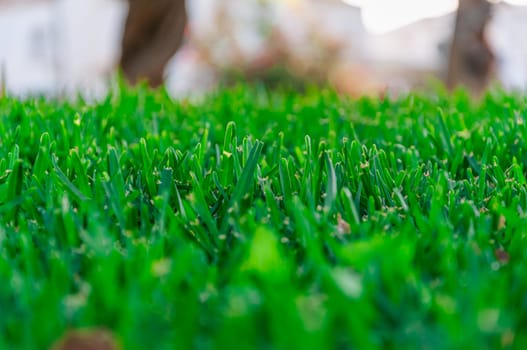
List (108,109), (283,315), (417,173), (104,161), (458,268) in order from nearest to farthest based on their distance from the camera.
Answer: (283,315), (458,268), (417,173), (104,161), (108,109)

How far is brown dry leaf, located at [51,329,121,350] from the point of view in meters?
0.60

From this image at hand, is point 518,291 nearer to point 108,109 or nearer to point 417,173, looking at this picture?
point 417,173

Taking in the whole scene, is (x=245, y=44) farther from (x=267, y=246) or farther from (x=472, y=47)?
(x=267, y=246)

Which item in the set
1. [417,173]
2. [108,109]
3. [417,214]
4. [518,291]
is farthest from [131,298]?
[108,109]

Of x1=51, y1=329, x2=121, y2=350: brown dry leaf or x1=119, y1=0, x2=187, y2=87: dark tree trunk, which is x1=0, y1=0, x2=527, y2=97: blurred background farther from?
x1=51, y1=329, x2=121, y2=350: brown dry leaf

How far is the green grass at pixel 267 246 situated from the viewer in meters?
0.62

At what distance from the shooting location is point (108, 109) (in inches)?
88.5

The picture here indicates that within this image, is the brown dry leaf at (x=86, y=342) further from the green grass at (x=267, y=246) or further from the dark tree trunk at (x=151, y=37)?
the dark tree trunk at (x=151, y=37)

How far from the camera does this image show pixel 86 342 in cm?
60

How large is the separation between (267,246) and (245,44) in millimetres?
18152

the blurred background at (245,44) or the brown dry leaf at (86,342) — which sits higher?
the brown dry leaf at (86,342)

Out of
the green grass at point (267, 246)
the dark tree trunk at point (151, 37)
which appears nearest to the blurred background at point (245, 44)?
the dark tree trunk at point (151, 37)

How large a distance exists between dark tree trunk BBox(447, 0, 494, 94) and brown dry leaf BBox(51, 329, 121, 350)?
6275 millimetres

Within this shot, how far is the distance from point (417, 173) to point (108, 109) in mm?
1240
